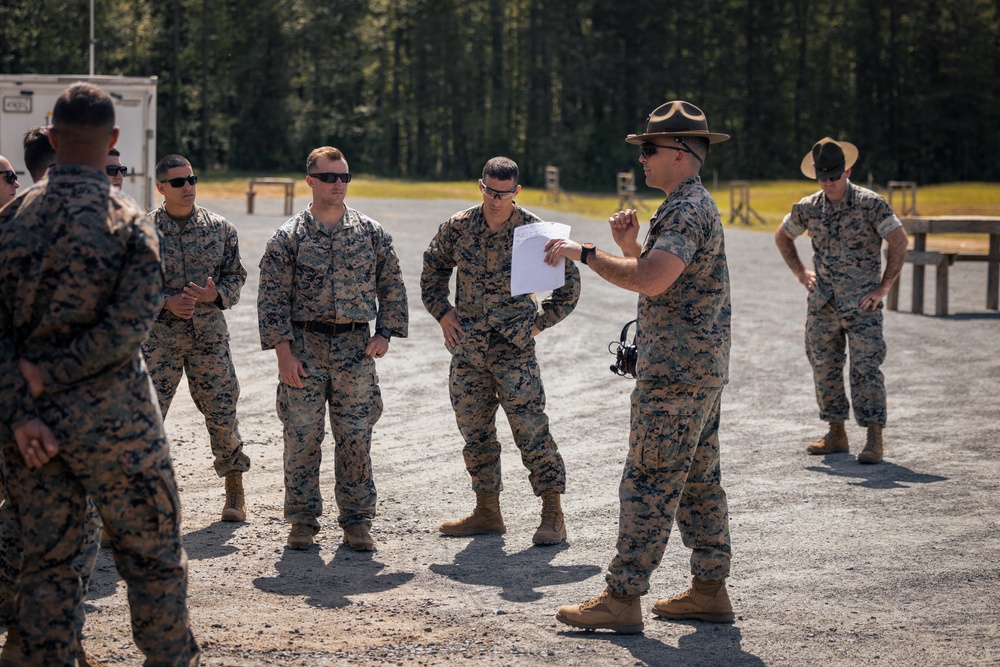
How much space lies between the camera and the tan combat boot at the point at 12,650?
4891 millimetres

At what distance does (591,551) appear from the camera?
6938 millimetres

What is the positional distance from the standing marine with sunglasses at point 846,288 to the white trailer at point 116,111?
47.3 ft

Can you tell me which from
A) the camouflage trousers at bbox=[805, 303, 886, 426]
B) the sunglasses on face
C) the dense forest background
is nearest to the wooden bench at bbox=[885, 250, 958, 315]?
the camouflage trousers at bbox=[805, 303, 886, 426]

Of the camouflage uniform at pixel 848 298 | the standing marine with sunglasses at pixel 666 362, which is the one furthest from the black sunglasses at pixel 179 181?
the camouflage uniform at pixel 848 298

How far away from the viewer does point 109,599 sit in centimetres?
586

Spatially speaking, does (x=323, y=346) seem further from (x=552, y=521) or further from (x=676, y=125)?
(x=676, y=125)

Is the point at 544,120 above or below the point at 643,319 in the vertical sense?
above

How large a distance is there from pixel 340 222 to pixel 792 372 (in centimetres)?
744

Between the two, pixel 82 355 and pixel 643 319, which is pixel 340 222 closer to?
pixel 643 319

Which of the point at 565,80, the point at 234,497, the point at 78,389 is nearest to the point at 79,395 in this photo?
the point at 78,389

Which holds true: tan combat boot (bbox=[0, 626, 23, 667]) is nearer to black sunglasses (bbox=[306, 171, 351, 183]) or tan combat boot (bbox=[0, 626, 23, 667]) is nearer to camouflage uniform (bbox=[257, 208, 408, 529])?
camouflage uniform (bbox=[257, 208, 408, 529])

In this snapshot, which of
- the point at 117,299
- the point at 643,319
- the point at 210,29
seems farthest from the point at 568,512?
the point at 210,29

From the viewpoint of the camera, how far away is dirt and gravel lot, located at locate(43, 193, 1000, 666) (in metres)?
5.36

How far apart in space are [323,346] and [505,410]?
1.18 meters
